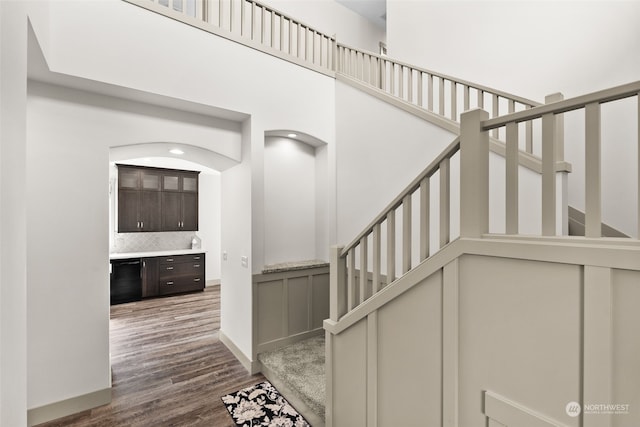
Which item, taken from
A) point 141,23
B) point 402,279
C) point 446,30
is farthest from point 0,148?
point 446,30

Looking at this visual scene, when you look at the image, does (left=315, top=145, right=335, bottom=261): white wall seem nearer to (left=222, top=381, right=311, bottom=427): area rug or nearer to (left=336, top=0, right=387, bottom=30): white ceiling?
(left=222, top=381, right=311, bottom=427): area rug

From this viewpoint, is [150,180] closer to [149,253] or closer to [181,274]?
[149,253]

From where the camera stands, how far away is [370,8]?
6035mm

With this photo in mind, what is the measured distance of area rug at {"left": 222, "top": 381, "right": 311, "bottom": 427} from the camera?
2452mm

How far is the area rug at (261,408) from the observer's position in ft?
8.04

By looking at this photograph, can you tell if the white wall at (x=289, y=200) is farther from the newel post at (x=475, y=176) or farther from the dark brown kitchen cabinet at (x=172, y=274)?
the dark brown kitchen cabinet at (x=172, y=274)

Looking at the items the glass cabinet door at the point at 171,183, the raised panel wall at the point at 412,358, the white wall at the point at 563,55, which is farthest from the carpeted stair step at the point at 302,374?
the glass cabinet door at the point at 171,183

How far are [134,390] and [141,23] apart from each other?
3478 millimetres

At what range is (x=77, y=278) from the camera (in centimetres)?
258

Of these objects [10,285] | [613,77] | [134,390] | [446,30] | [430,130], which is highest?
[446,30]

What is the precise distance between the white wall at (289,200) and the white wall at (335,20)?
2.81 meters

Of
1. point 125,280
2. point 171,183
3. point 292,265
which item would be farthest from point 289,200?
point 125,280

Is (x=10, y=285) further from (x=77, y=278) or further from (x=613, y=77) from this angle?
(x=613, y=77)

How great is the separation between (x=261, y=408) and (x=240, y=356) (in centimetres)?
92
